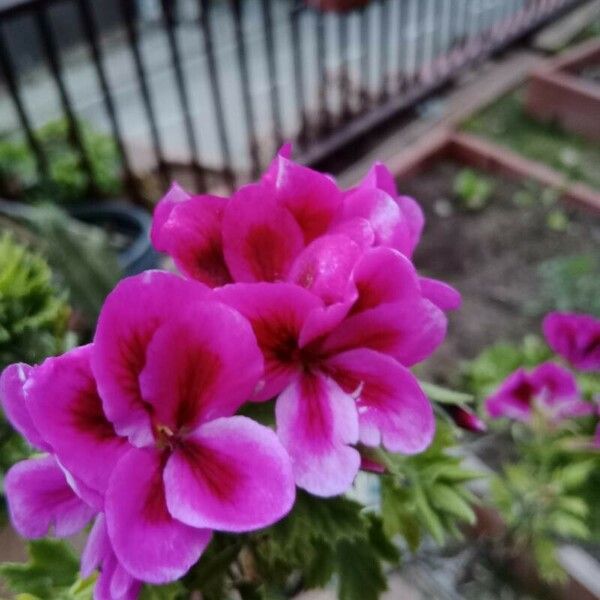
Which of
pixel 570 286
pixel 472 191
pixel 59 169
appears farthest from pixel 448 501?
pixel 59 169

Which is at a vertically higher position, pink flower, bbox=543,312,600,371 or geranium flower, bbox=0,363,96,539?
geranium flower, bbox=0,363,96,539

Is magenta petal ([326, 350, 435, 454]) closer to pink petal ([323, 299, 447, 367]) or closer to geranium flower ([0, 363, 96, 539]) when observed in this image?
pink petal ([323, 299, 447, 367])

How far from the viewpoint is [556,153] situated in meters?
2.87

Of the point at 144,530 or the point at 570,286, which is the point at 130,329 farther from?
the point at 570,286

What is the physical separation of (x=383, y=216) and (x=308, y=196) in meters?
0.06

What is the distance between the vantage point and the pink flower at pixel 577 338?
0.82m

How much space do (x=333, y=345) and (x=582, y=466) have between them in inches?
37.7

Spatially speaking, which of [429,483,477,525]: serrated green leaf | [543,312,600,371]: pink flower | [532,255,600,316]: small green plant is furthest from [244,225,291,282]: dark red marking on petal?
[532,255,600,316]: small green plant

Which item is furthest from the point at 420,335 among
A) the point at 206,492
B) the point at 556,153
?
the point at 556,153

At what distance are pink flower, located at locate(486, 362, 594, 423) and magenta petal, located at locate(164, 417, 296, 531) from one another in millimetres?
712

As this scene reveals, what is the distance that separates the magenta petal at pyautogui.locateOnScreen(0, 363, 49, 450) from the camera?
41 centimetres

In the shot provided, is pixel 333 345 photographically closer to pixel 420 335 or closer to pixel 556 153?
pixel 420 335

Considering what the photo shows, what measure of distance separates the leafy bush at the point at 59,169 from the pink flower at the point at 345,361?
216cm

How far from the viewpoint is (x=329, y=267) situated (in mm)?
425
